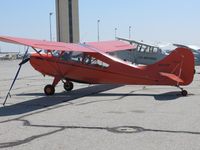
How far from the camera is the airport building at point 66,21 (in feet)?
258

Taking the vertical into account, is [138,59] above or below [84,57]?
below

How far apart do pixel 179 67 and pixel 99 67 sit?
118 inches

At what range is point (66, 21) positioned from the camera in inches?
3130

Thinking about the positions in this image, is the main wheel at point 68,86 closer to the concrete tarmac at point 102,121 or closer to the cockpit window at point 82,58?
the cockpit window at point 82,58

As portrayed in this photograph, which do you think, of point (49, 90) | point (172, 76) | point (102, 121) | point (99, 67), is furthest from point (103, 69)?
point (102, 121)

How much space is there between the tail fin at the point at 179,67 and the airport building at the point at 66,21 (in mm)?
63551

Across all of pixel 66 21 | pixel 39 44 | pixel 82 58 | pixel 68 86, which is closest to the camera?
pixel 39 44

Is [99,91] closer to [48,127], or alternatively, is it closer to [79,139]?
[48,127]

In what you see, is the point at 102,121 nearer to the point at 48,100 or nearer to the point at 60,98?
the point at 48,100

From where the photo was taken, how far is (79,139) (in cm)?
764

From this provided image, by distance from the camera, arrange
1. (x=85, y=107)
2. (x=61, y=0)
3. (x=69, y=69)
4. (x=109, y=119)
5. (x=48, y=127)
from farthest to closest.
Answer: (x=61, y=0) → (x=69, y=69) → (x=85, y=107) → (x=109, y=119) → (x=48, y=127)

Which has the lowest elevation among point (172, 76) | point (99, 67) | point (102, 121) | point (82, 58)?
point (102, 121)

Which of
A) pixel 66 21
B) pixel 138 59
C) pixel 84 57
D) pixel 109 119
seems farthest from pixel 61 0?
pixel 109 119

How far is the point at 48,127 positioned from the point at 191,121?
3.14 m
